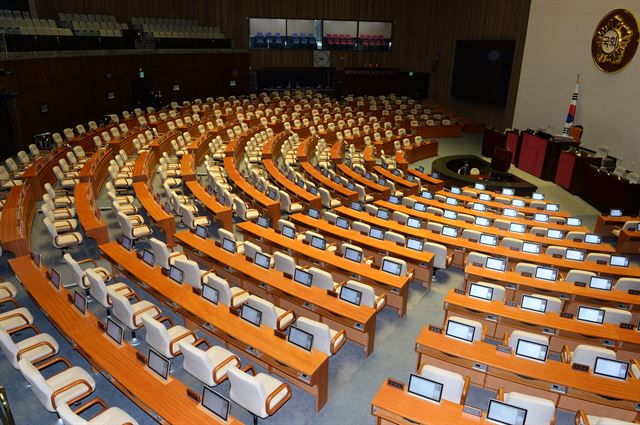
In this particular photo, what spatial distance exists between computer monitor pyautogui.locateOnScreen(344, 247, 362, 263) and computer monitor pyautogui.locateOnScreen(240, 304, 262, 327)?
278 centimetres

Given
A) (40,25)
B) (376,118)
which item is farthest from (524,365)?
(40,25)

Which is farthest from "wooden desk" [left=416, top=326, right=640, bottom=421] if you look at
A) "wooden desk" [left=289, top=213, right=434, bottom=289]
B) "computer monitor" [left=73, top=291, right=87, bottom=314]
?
"computer monitor" [left=73, top=291, right=87, bottom=314]

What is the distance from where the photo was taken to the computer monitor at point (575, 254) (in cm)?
960

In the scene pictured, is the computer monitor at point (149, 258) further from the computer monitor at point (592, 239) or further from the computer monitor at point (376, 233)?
the computer monitor at point (592, 239)

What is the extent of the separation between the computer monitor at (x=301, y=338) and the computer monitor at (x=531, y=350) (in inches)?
110

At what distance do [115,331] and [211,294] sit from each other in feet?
4.96

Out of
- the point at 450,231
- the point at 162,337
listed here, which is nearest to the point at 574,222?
the point at 450,231

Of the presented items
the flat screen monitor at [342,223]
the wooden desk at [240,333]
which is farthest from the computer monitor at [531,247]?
the wooden desk at [240,333]

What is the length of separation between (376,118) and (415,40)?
392 inches

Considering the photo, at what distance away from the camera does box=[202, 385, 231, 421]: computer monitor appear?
16.0 feet

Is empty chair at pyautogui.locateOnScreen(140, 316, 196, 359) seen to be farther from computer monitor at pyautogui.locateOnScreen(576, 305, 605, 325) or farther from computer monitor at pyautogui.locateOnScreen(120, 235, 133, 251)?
computer monitor at pyautogui.locateOnScreen(576, 305, 605, 325)

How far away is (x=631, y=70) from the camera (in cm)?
1612

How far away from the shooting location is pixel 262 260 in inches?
335

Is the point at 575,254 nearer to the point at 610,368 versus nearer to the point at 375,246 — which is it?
the point at 375,246
